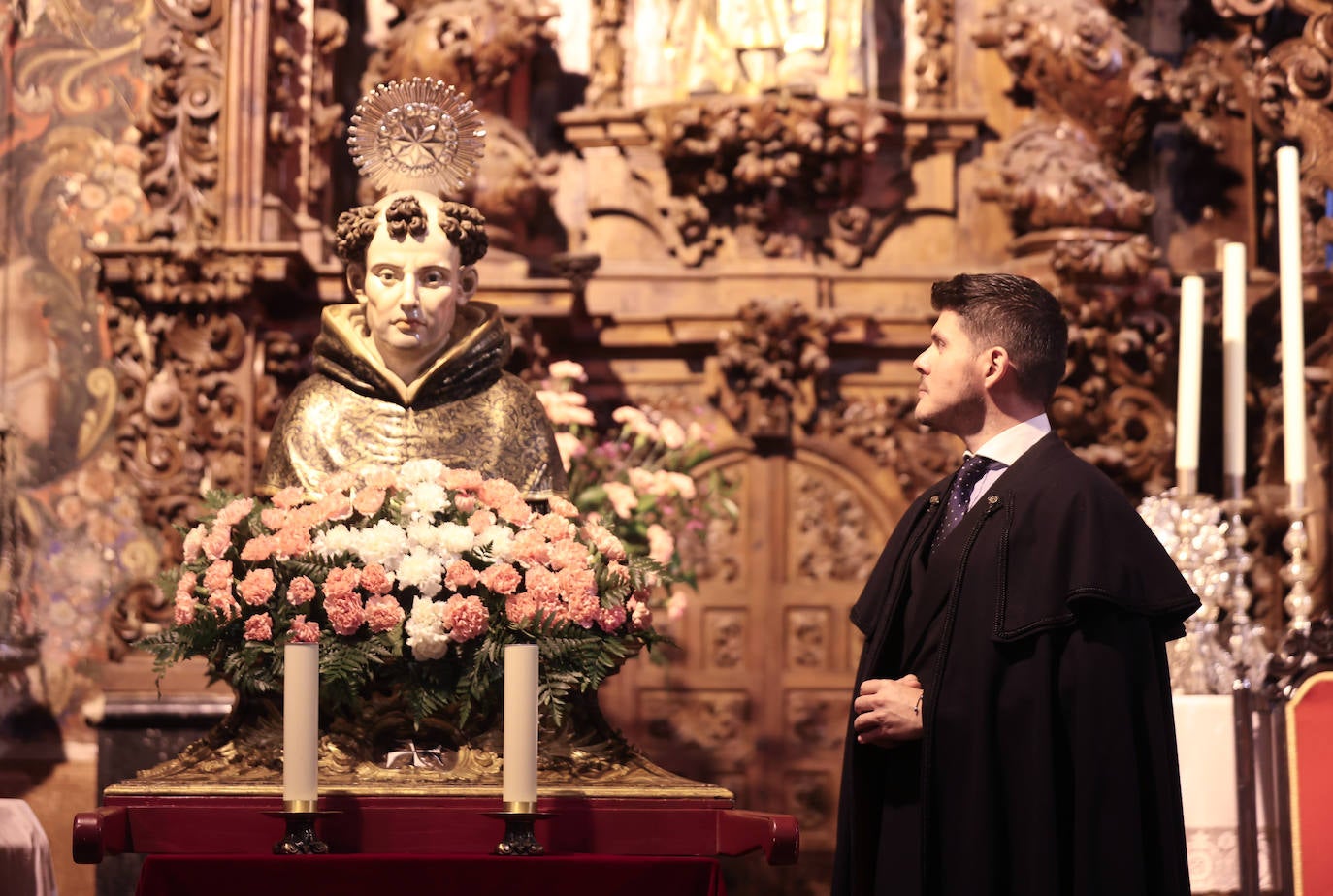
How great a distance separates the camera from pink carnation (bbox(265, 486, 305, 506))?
3.62m

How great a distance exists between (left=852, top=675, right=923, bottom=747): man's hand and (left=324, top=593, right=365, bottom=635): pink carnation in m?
1.03

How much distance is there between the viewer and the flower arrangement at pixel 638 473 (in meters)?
4.84

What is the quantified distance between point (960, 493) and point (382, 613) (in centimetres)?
112

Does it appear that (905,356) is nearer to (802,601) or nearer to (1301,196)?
(802,601)

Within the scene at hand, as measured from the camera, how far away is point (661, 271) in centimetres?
579

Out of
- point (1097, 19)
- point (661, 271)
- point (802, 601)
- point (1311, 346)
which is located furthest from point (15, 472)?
point (1311, 346)

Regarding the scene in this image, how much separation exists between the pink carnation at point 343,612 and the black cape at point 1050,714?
110cm

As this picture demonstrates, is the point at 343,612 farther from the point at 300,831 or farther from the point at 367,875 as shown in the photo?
the point at 367,875

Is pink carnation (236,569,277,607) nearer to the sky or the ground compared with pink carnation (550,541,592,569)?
nearer to the ground

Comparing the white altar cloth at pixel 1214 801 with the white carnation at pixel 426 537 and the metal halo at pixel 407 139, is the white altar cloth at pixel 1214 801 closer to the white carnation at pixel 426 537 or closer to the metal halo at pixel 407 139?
the white carnation at pixel 426 537

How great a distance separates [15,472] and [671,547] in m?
2.22

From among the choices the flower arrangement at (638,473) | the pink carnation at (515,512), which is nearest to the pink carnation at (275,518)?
the pink carnation at (515,512)

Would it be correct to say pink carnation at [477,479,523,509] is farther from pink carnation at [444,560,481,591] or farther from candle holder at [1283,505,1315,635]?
candle holder at [1283,505,1315,635]

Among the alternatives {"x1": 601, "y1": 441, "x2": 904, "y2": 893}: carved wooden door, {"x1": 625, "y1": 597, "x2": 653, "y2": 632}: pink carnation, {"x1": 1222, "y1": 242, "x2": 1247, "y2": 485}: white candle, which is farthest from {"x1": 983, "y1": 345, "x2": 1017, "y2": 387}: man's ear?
{"x1": 601, "y1": 441, "x2": 904, "y2": 893}: carved wooden door
